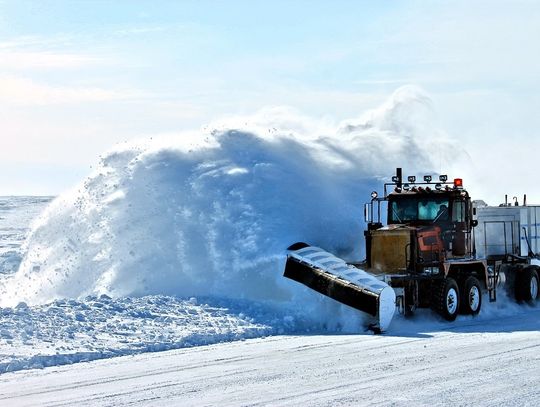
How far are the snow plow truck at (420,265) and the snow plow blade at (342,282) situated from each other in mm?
15

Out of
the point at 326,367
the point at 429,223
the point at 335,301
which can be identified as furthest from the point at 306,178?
the point at 326,367

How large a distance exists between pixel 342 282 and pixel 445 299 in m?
2.12

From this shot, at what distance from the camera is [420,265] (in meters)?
18.2

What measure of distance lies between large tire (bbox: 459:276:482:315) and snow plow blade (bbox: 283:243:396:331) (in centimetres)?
243

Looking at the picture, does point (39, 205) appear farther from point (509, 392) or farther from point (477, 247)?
point (509, 392)

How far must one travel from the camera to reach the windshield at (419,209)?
19.2m

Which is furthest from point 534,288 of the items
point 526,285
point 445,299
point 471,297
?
point 445,299

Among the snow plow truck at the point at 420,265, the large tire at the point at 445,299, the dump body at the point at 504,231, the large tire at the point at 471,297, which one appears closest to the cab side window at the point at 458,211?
the snow plow truck at the point at 420,265

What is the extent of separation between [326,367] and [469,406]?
9.56 feet

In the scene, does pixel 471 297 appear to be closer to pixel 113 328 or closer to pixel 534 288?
pixel 534 288

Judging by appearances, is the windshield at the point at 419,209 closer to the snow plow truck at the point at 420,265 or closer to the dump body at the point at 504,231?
the snow plow truck at the point at 420,265

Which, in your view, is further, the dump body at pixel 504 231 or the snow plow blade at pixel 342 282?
the dump body at pixel 504 231

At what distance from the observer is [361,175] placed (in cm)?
2348

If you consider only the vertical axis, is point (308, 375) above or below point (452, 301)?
below
